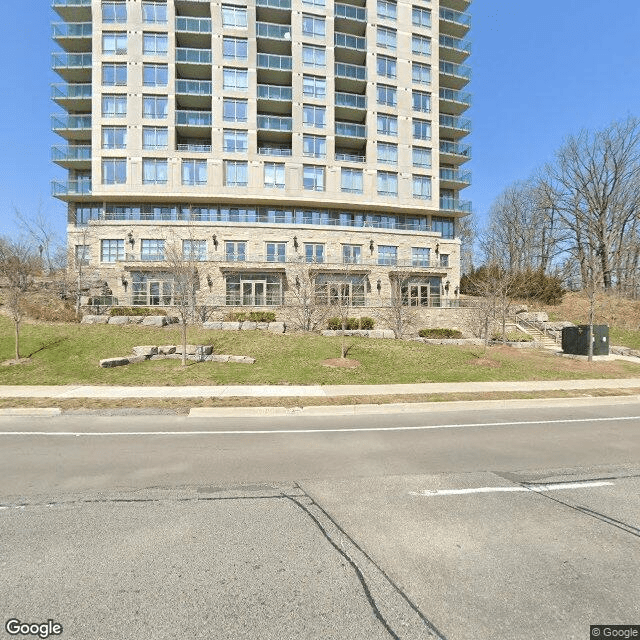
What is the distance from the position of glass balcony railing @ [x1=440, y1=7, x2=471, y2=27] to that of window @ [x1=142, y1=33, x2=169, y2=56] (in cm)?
3170

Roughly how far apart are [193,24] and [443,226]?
33.9 metres

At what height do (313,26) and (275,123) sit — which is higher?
(313,26)

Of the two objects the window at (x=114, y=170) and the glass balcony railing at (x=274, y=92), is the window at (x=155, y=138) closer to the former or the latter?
the window at (x=114, y=170)

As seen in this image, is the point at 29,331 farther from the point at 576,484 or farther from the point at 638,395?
the point at 638,395

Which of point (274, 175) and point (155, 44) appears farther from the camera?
point (274, 175)

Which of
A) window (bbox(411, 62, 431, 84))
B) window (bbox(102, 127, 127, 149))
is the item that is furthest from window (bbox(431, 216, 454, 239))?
window (bbox(102, 127, 127, 149))

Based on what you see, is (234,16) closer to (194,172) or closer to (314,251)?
(194,172)

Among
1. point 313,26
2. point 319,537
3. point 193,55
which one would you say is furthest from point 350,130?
point 319,537

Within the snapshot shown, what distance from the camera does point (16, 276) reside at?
687 inches

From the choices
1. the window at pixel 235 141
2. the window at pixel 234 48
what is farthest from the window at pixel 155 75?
the window at pixel 235 141

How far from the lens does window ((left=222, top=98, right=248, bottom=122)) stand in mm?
36969

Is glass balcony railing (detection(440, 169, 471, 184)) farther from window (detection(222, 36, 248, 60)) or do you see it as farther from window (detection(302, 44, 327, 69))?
window (detection(222, 36, 248, 60))

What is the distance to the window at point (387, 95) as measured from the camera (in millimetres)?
39719

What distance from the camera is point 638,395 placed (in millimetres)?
11727
